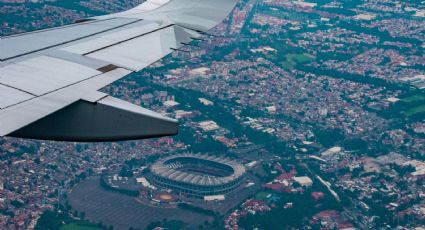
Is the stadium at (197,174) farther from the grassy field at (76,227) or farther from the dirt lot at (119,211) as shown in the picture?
the grassy field at (76,227)

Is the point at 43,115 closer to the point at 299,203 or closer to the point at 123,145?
the point at 299,203

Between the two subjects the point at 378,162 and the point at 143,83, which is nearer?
the point at 378,162

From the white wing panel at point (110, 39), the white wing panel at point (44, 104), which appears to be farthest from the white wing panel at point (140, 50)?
the white wing panel at point (44, 104)

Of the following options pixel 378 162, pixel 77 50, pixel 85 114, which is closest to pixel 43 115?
pixel 85 114

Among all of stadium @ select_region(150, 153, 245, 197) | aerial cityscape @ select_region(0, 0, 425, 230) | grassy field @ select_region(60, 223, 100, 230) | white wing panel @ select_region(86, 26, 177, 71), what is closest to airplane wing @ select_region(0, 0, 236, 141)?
white wing panel @ select_region(86, 26, 177, 71)

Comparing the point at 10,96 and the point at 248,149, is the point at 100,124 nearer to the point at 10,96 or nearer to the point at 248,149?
the point at 10,96

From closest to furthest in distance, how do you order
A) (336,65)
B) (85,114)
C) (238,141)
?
(85,114), (238,141), (336,65)

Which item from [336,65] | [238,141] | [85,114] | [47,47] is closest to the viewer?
[85,114]

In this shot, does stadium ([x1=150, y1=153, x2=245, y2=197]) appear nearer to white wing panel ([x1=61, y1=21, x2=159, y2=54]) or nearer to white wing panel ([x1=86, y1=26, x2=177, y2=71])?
white wing panel ([x1=61, y1=21, x2=159, y2=54])
